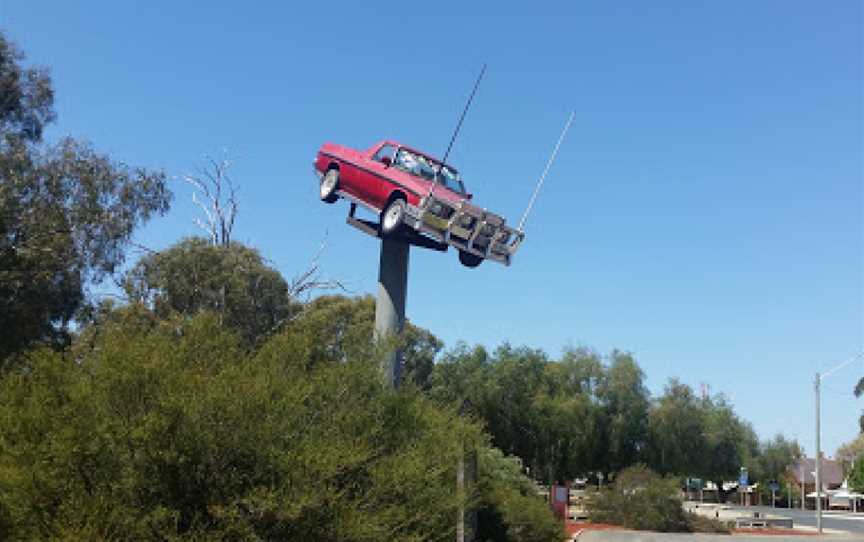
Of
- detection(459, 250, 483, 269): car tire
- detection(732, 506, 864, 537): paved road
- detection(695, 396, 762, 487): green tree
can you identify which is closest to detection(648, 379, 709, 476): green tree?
detection(695, 396, 762, 487): green tree

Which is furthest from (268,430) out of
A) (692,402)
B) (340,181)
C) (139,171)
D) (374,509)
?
(692,402)

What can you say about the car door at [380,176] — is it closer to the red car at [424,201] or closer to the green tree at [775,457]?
the red car at [424,201]

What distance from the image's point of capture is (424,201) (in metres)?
21.5

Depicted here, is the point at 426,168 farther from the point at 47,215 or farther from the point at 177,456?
the point at 177,456

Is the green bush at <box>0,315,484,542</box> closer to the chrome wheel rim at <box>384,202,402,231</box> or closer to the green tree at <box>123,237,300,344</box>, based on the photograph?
the chrome wheel rim at <box>384,202,402,231</box>

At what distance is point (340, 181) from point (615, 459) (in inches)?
1029

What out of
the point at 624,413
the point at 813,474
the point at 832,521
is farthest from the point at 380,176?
the point at 813,474

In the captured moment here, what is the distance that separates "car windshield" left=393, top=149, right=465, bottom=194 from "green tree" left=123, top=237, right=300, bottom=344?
1430 cm

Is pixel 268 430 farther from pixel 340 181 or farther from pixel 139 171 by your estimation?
pixel 139 171

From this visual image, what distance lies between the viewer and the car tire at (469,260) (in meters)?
23.6

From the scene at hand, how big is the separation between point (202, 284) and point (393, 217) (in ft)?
52.2

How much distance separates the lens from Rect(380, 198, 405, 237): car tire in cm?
2222

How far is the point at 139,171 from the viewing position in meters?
25.8

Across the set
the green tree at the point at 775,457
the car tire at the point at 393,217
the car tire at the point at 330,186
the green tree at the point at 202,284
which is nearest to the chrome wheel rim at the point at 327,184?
the car tire at the point at 330,186
